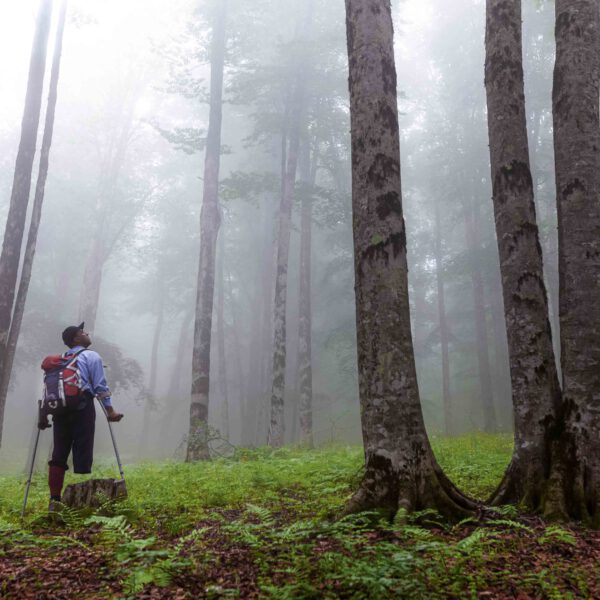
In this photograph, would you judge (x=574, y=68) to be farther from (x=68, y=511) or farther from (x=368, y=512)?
(x=68, y=511)

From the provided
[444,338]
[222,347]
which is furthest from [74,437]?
[444,338]

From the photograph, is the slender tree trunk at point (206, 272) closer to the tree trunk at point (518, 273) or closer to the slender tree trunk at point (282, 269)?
the slender tree trunk at point (282, 269)

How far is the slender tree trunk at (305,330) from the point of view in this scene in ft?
57.2

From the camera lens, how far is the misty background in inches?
840

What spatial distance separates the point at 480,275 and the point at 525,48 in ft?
33.1

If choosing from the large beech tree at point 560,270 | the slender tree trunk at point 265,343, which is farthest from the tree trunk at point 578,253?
the slender tree trunk at point 265,343

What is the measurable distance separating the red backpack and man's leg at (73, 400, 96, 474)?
0.59 ft

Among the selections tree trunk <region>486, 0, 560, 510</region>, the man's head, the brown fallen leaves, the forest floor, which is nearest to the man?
the man's head

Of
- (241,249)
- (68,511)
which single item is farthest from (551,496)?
(241,249)

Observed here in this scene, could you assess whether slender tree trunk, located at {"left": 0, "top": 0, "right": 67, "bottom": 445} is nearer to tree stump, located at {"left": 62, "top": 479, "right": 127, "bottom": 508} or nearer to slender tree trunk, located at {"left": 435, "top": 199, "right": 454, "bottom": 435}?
tree stump, located at {"left": 62, "top": 479, "right": 127, "bottom": 508}

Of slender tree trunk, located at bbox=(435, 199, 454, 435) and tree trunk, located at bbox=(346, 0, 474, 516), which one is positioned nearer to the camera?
tree trunk, located at bbox=(346, 0, 474, 516)

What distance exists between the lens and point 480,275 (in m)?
23.0

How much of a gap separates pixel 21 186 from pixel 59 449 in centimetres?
694

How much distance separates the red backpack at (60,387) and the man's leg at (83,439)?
7.1 inches
